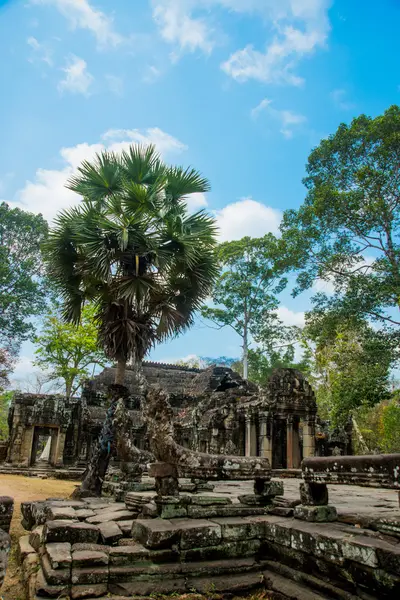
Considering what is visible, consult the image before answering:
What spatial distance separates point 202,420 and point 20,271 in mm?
20586

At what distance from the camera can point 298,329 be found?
108 ft

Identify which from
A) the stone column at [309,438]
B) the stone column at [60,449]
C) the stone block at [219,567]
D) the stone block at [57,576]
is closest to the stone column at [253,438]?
the stone column at [309,438]

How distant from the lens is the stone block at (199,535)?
→ 429cm

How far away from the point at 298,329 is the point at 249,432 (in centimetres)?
1888

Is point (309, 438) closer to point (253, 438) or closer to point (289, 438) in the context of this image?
point (289, 438)

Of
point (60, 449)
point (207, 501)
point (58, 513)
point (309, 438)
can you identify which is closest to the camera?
point (207, 501)

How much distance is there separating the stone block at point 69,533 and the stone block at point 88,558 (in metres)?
0.39

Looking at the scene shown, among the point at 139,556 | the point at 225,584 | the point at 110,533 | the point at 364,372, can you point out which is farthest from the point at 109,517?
the point at 364,372

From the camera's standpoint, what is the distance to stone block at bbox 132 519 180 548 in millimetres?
4172

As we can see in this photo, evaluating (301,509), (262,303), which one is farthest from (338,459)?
(262,303)

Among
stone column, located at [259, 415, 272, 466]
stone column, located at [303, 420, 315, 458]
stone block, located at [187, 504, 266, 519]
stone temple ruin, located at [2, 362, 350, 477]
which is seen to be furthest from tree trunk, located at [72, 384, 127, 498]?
stone column, located at [303, 420, 315, 458]

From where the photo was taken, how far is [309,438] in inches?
557

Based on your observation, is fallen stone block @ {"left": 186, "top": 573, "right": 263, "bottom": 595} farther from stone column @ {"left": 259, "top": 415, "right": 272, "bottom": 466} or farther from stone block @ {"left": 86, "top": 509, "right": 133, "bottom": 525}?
stone column @ {"left": 259, "top": 415, "right": 272, "bottom": 466}

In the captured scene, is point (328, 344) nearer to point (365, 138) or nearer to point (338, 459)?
point (365, 138)
